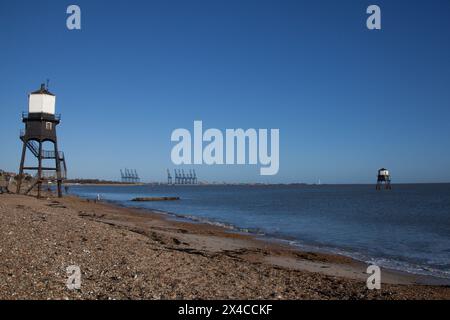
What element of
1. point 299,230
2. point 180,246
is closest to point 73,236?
point 180,246

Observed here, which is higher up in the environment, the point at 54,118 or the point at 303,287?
the point at 54,118

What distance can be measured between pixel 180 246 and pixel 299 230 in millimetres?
15461
